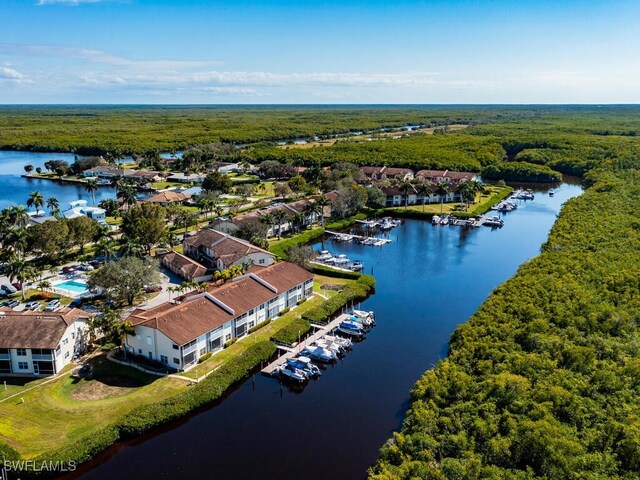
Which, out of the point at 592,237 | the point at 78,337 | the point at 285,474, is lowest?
the point at 285,474

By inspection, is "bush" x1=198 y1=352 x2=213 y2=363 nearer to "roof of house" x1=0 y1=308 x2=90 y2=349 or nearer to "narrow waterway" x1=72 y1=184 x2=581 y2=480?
"narrow waterway" x1=72 y1=184 x2=581 y2=480

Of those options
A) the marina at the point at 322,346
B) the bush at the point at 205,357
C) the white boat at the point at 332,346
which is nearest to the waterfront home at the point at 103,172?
the marina at the point at 322,346

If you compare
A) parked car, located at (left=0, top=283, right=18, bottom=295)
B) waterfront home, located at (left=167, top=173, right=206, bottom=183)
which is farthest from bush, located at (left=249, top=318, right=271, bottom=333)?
waterfront home, located at (left=167, top=173, right=206, bottom=183)

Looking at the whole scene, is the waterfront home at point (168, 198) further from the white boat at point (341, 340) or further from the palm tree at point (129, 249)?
the white boat at point (341, 340)

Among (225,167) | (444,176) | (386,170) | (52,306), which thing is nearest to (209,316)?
(52,306)

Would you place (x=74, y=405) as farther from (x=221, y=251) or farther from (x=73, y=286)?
A: (x=221, y=251)

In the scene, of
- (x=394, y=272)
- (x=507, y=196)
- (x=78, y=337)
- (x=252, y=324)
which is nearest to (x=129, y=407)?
(x=78, y=337)

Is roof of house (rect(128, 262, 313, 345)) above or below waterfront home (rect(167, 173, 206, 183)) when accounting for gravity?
below

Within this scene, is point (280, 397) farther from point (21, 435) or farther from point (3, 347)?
point (3, 347)
